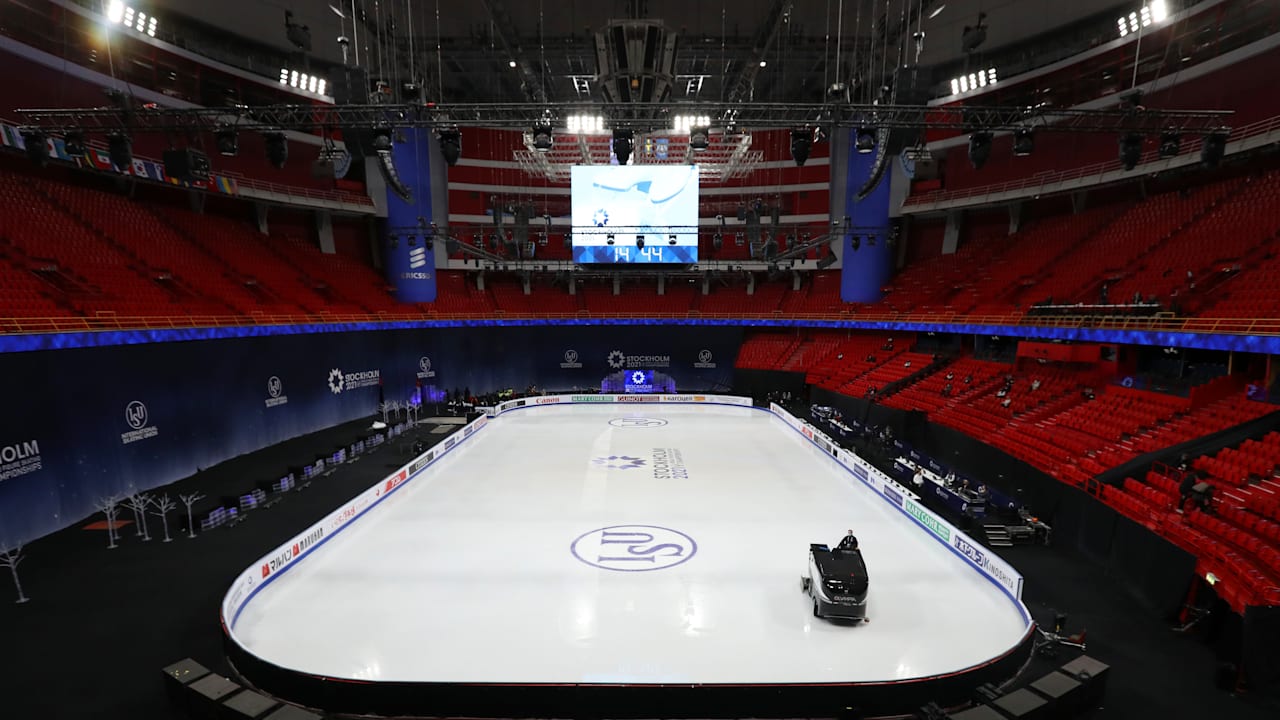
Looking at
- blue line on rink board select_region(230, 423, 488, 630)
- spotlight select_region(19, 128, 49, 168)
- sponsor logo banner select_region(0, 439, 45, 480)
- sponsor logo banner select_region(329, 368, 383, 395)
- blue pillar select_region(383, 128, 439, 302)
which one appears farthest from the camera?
blue pillar select_region(383, 128, 439, 302)

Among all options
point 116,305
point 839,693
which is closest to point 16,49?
point 116,305

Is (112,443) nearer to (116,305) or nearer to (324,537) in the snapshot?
(116,305)

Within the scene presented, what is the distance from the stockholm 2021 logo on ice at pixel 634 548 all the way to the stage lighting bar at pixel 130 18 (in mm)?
25071

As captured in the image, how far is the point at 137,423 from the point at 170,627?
9.77 meters

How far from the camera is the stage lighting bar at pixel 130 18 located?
19.8 metres

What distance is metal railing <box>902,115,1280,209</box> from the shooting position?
17250 millimetres

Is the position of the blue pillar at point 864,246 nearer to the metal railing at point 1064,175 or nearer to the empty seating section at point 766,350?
the metal railing at point 1064,175

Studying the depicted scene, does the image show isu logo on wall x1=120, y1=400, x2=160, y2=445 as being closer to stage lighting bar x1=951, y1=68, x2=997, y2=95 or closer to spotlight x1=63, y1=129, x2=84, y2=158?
spotlight x1=63, y1=129, x2=84, y2=158

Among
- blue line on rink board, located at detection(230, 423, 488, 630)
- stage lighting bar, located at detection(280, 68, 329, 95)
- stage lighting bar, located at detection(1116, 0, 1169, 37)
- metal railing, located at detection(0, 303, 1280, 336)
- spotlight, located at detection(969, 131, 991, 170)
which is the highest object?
stage lighting bar, located at detection(280, 68, 329, 95)

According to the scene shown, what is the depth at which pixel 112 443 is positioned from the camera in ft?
47.4

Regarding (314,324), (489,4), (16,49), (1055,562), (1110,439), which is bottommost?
(1055,562)

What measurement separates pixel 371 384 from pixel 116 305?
39.9 ft

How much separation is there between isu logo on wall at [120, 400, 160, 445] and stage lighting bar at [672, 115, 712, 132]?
53.6ft

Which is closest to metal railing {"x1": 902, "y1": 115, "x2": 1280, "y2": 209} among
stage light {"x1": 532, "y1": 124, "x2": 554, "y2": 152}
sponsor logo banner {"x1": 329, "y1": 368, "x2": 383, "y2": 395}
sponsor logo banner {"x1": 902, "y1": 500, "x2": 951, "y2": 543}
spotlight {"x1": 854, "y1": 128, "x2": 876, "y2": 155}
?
spotlight {"x1": 854, "y1": 128, "x2": 876, "y2": 155}
